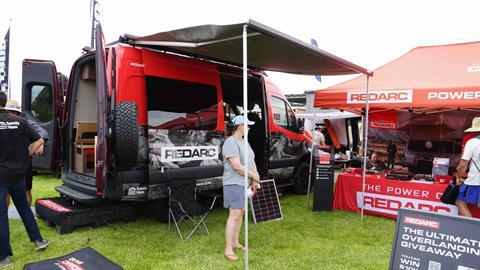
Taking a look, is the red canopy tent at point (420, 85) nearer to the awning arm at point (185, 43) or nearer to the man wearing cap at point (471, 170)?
the man wearing cap at point (471, 170)

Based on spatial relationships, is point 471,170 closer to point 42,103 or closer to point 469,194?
point 469,194

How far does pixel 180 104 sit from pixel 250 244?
2075 millimetres

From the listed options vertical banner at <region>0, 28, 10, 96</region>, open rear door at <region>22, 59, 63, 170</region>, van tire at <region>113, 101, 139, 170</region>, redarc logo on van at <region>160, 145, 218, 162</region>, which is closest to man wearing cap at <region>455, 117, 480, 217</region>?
redarc logo on van at <region>160, 145, 218, 162</region>

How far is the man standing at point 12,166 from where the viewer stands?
12.5 ft

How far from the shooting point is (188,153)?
5.17 m

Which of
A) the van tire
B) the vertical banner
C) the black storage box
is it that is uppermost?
the vertical banner

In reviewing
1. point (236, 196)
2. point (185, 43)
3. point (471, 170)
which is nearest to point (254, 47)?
point (185, 43)

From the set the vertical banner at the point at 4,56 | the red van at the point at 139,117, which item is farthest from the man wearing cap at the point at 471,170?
the vertical banner at the point at 4,56

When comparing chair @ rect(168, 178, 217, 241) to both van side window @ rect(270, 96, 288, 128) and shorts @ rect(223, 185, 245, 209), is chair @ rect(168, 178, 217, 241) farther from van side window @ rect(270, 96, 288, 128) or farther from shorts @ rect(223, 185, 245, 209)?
van side window @ rect(270, 96, 288, 128)

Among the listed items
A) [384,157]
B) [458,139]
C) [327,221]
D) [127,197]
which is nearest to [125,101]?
[127,197]

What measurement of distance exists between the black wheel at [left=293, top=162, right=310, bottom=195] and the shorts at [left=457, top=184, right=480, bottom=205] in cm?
319

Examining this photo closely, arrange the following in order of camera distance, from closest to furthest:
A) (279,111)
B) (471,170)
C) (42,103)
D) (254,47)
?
(254,47), (471,170), (42,103), (279,111)

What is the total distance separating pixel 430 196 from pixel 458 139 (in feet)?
7.55

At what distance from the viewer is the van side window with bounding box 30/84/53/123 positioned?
640 cm
